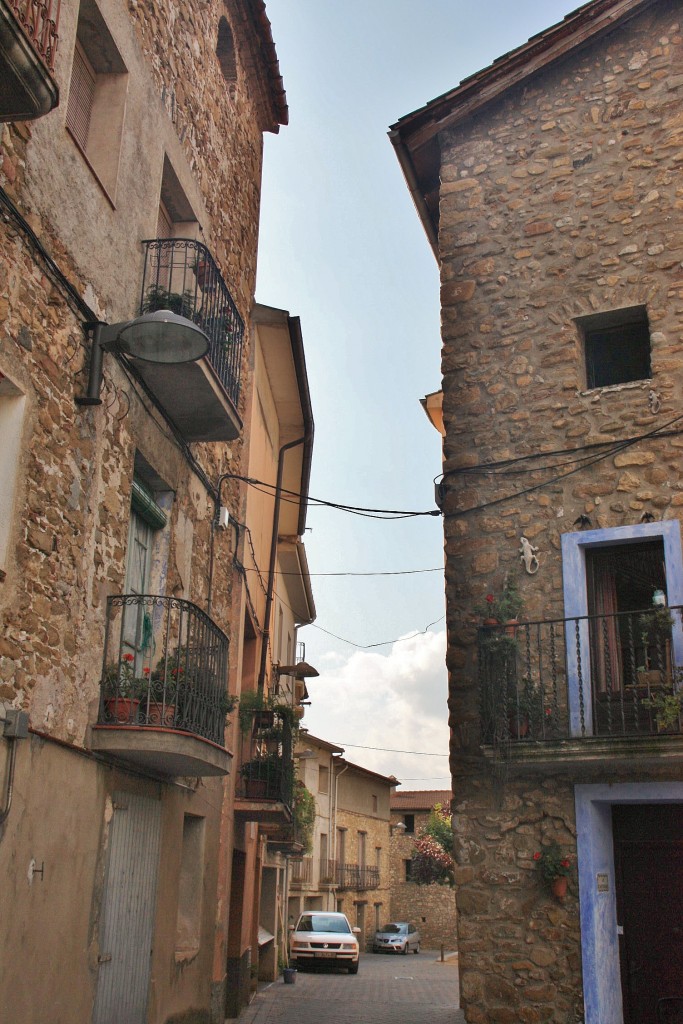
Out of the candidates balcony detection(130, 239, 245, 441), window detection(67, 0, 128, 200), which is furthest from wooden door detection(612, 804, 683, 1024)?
window detection(67, 0, 128, 200)

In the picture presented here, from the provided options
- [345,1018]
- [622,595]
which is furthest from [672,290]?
[345,1018]

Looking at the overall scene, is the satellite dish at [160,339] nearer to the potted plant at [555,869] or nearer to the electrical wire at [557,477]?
the electrical wire at [557,477]

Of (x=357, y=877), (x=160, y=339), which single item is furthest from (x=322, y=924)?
(x=160, y=339)

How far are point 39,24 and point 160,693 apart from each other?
4.44 meters

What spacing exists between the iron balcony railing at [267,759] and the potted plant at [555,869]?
171 inches

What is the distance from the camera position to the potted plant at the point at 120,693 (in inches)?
275

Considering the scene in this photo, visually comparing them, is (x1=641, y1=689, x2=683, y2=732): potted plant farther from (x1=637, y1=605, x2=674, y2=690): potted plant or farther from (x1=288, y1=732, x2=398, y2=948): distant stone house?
(x1=288, y1=732, x2=398, y2=948): distant stone house

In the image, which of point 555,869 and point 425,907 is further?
point 425,907

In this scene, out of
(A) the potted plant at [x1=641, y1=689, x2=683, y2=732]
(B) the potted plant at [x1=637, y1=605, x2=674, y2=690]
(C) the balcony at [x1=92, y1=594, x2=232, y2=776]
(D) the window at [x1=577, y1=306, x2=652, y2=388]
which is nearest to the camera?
(C) the balcony at [x1=92, y1=594, x2=232, y2=776]

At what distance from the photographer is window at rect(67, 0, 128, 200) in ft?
24.8

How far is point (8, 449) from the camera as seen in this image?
5.78 m

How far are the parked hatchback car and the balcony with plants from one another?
1006 inches

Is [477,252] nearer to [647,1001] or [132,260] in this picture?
[132,260]

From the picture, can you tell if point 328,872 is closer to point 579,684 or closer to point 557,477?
point 557,477
